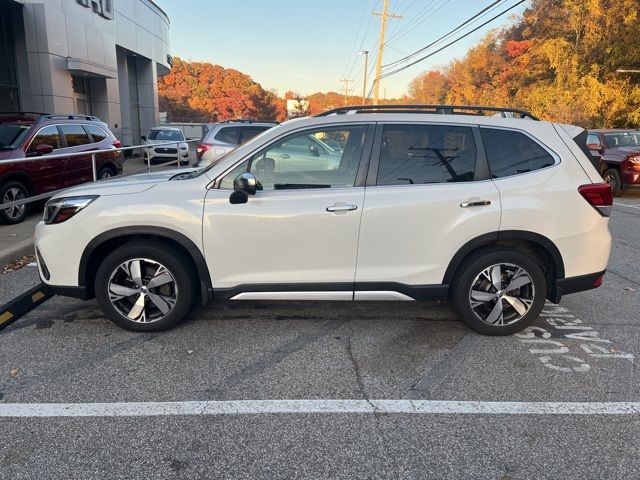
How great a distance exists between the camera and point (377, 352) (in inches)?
147

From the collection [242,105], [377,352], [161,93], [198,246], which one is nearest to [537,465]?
[377,352]

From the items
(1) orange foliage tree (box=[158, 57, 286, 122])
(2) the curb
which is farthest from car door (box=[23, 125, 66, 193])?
(1) orange foliage tree (box=[158, 57, 286, 122])

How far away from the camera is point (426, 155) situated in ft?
12.7

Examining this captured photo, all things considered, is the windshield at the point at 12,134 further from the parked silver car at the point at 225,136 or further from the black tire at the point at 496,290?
the black tire at the point at 496,290

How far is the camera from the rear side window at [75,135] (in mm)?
9383

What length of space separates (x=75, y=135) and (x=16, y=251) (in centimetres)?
434

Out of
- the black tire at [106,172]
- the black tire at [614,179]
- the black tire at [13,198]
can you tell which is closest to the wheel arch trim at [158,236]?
the black tire at [13,198]

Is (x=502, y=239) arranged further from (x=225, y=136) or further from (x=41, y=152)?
(x=225, y=136)

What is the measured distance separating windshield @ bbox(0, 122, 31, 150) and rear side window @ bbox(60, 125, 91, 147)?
0.75 metres

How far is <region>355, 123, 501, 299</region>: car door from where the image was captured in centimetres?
375

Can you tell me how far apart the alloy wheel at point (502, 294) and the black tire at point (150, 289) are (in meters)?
2.31

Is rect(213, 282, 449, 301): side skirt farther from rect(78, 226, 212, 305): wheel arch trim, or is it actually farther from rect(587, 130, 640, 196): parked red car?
rect(587, 130, 640, 196): parked red car

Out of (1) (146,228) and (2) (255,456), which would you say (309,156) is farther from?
(2) (255,456)

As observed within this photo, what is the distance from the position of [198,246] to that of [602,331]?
11.5 feet
